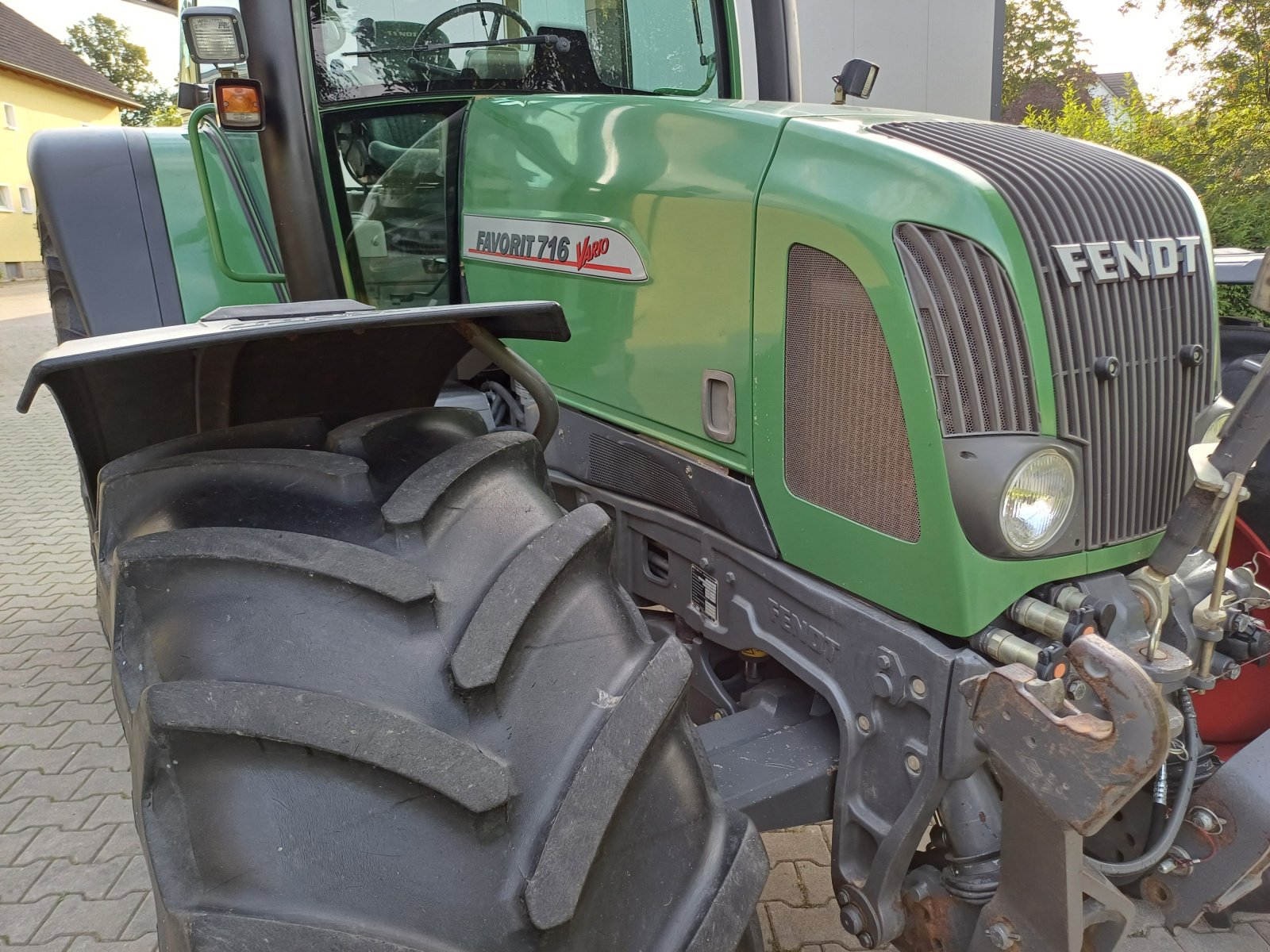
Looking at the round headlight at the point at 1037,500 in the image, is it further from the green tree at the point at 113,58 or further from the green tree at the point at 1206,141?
the green tree at the point at 113,58

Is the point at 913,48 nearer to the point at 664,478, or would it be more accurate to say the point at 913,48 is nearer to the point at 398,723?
the point at 664,478

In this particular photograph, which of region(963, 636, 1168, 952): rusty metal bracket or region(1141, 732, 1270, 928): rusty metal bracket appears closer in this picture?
region(963, 636, 1168, 952): rusty metal bracket

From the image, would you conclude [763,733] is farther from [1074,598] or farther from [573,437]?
[573,437]

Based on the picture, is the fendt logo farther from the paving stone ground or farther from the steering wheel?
the paving stone ground

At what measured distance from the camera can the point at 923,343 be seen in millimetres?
1340

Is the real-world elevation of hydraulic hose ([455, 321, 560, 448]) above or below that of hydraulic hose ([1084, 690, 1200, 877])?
above

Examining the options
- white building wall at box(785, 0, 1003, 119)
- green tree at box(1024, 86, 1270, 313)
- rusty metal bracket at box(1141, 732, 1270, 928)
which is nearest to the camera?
rusty metal bracket at box(1141, 732, 1270, 928)

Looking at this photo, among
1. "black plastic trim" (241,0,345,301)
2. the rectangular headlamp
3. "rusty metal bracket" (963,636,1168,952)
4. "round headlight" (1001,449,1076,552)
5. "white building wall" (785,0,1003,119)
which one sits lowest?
"rusty metal bracket" (963,636,1168,952)

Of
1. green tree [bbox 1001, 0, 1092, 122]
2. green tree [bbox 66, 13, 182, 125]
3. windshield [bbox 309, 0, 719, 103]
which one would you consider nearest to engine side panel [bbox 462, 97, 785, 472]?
windshield [bbox 309, 0, 719, 103]

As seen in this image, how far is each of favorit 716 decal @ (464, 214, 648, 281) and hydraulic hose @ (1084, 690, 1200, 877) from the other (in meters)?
1.16

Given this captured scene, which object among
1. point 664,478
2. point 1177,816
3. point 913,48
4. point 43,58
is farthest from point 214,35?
point 43,58

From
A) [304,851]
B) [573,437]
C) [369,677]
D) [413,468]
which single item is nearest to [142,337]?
[413,468]

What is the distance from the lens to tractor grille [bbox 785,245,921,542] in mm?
1408

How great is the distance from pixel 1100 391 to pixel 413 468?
3.29ft
